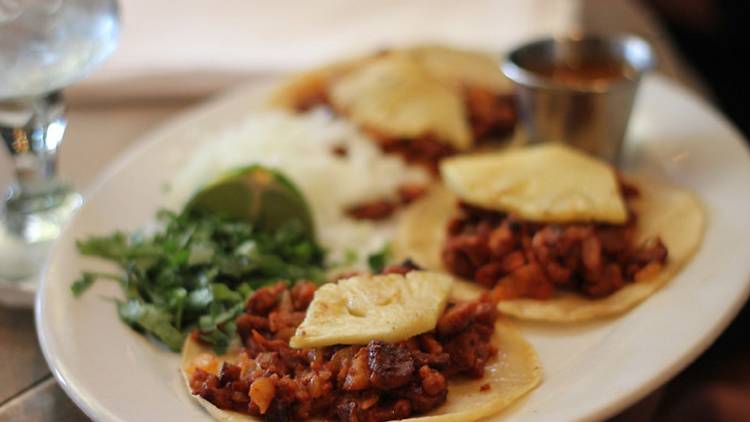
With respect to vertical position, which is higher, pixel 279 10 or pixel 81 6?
pixel 81 6

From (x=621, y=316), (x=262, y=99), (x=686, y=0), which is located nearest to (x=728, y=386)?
(x=621, y=316)

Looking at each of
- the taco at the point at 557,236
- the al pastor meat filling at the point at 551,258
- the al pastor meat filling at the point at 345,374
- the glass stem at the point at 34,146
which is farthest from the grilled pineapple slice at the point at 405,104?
the al pastor meat filling at the point at 345,374

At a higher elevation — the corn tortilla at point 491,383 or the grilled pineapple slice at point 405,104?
the grilled pineapple slice at point 405,104

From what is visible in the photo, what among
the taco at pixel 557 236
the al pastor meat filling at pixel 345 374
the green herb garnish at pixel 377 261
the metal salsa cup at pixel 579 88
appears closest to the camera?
the al pastor meat filling at pixel 345 374

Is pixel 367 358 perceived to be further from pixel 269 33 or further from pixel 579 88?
pixel 269 33

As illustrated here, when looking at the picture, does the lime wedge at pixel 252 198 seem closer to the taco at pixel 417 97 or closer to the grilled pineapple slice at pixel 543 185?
the grilled pineapple slice at pixel 543 185

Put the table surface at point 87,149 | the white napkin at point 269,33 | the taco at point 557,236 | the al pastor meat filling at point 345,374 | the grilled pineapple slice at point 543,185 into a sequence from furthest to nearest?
1. the white napkin at point 269,33
2. the grilled pineapple slice at point 543,185
3. the taco at point 557,236
4. the table surface at point 87,149
5. the al pastor meat filling at point 345,374

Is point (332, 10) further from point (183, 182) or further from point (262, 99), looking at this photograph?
point (183, 182)
